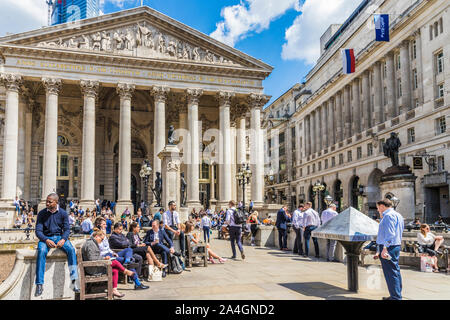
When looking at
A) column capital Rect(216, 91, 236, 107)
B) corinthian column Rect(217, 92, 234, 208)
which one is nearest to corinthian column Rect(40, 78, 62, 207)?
column capital Rect(216, 91, 236, 107)

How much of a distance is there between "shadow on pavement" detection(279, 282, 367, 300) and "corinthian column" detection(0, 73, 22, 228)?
1243 inches

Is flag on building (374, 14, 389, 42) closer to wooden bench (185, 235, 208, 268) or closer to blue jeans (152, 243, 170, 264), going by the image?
wooden bench (185, 235, 208, 268)

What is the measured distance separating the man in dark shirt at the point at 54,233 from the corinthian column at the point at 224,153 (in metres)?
31.9

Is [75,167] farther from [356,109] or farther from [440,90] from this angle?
[440,90]

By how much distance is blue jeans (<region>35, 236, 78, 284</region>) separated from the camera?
7855mm

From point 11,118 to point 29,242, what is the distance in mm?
21801

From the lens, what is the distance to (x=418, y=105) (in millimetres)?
39875

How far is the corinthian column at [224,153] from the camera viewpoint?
40656mm

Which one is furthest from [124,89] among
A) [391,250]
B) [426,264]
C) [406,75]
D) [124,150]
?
[391,250]

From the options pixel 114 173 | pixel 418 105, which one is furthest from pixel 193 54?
pixel 418 105

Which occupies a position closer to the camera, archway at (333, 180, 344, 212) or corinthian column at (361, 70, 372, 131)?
corinthian column at (361, 70, 372, 131)

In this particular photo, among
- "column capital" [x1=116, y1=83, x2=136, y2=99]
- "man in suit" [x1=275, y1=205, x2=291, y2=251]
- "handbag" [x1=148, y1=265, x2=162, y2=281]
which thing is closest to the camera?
"handbag" [x1=148, y1=265, x2=162, y2=281]
